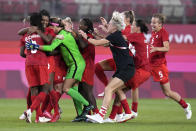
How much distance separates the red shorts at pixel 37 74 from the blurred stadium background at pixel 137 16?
342 inches

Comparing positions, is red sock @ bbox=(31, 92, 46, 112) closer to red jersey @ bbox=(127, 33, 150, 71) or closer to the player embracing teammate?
red jersey @ bbox=(127, 33, 150, 71)

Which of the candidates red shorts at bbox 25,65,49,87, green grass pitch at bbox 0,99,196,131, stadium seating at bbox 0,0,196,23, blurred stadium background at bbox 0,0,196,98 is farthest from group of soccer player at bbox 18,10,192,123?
stadium seating at bbox 0,0,196,23

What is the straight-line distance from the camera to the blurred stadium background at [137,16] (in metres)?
19.8

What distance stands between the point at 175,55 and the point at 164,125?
40.5 ft

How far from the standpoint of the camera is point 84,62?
36.4 feet

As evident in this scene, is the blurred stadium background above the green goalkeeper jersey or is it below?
below

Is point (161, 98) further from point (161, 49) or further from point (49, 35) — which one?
point (49, 35)

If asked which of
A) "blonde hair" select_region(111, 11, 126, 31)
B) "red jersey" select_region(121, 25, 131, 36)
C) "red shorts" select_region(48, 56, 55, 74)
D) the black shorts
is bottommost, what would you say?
"red shorts" select_region(48, 56, 55, 74)

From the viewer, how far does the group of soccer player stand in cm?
1045

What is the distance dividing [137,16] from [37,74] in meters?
15.6

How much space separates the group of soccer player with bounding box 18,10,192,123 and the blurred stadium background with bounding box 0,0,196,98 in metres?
7.74

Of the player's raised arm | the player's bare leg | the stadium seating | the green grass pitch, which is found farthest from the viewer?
the stadium seating

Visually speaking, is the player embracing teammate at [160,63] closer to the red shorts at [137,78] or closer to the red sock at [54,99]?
the red shorts at [137,78]

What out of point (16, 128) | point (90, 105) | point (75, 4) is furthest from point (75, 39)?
point (75, 4)
